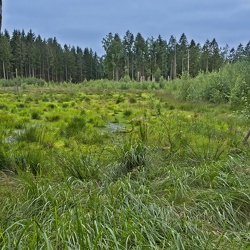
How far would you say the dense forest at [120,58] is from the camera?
55.5 metres

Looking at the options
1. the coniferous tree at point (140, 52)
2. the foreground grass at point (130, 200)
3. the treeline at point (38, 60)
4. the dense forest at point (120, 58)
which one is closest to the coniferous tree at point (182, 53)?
the dense forest at point (120, 58)

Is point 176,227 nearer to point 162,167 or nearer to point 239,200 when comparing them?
point 239,200

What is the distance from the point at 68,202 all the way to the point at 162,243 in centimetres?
99

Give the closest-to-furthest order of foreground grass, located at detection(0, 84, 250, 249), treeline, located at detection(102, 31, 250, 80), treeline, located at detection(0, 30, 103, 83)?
foreground grass, located at detection(0, 84, 250, 249), treeline, located at detection(0, 30, 103, 83), treeline, located at detection(102, 31, 250, 80)

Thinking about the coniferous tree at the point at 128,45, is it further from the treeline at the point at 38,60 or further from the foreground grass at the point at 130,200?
the foreground grass at the point at 130,200

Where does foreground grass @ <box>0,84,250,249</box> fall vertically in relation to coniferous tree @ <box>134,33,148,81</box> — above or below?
below

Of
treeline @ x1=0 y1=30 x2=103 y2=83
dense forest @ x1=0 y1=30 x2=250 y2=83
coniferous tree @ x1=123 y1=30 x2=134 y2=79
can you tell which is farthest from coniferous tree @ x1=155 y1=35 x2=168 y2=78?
treeline @ x1=0 y1=30 x2=103 y2=83

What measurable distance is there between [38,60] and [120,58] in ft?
→ 63.5

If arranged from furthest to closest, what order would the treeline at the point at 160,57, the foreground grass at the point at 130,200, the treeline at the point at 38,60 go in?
the treeline at the point at 160,57
the treeline at the point at 38,60
the foreground grass at the point at 130,200

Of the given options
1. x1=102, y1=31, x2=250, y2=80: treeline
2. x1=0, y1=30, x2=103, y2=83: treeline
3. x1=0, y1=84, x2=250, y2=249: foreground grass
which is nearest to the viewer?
x1=0, y1=84, x2=250, y2=249: foreground grass

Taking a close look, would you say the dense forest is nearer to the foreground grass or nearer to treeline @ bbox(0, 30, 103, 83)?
treeline @ bbox(0, 30, 103, 83)

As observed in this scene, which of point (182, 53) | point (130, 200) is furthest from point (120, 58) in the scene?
point (130, 200)

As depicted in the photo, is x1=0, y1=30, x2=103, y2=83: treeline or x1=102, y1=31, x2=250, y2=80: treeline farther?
x1=102, y1=31, x2=250, y2=80: treeline

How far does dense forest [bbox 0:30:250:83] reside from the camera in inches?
2185
